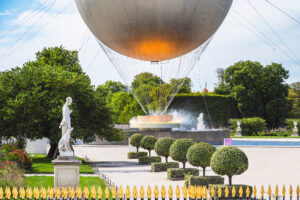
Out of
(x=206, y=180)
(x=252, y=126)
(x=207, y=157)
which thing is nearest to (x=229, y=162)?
(x=206, y=180)

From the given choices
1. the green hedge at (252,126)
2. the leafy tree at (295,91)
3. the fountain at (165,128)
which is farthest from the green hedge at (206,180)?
the leafy tree at (295,91)

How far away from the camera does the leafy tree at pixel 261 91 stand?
63.0 metres

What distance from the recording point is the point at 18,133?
23.8m

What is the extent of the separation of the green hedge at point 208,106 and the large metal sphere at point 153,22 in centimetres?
4071

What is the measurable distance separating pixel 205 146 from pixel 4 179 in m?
7.04

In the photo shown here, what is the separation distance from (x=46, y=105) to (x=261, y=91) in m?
47.3

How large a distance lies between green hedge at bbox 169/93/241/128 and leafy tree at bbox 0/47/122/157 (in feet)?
116

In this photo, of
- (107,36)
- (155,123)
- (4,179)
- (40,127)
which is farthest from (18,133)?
(155,123)

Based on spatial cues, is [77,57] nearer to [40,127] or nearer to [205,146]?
[40,127]

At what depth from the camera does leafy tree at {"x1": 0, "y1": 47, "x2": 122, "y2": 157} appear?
901 inches

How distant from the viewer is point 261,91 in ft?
212

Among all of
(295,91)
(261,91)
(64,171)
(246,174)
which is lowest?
(246,174)

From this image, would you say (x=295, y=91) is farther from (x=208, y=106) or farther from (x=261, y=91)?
(x=208, y=106)

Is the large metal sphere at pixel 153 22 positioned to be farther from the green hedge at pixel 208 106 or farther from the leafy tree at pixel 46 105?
the green hedge at pixel 208 106
